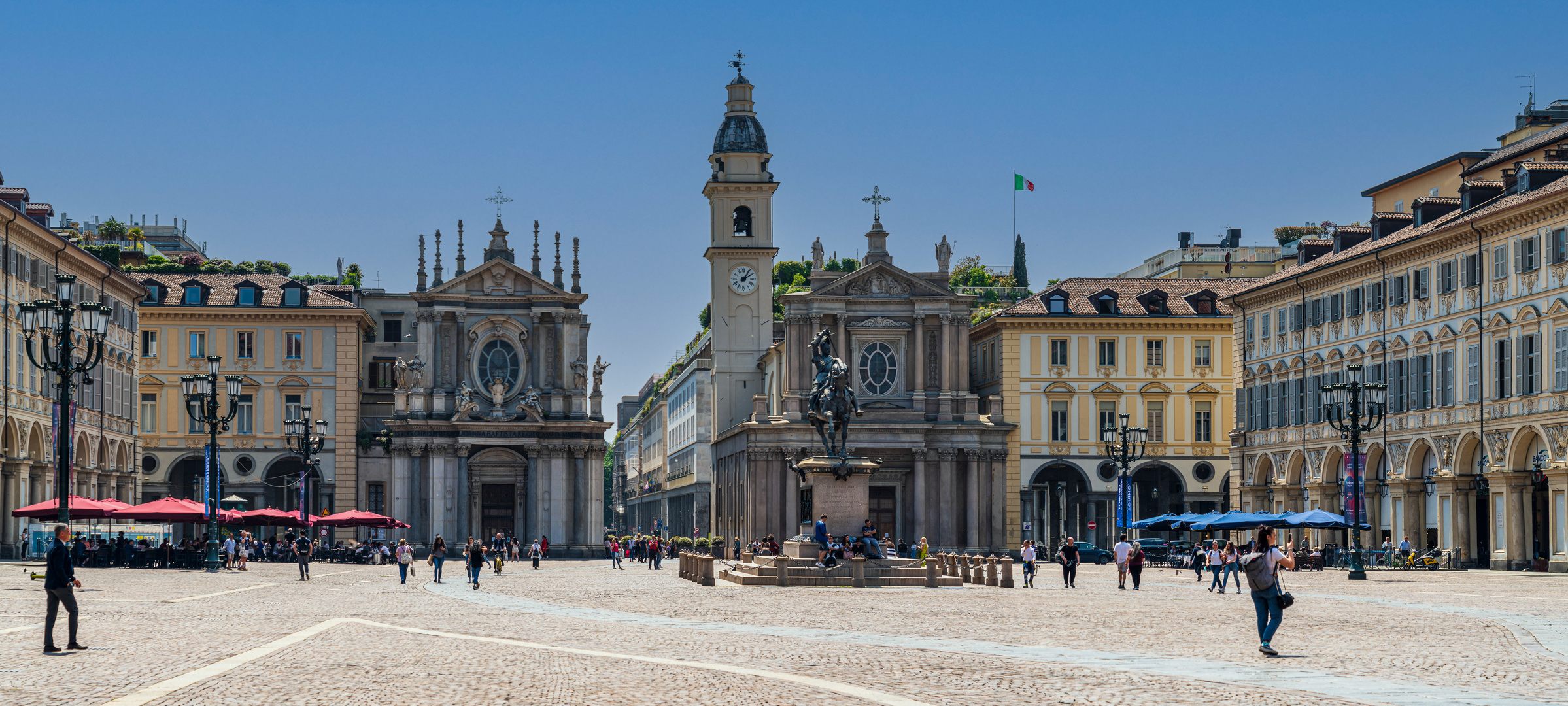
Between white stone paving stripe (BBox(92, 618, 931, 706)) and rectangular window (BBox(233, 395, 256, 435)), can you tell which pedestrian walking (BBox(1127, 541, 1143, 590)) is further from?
rectangular window (BBox(233, 395, 256, 435))

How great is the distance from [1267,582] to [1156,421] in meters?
71.1

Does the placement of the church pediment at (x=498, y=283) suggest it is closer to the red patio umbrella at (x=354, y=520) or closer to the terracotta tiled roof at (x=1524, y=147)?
the red patio umbrella at (x=354, y=520)

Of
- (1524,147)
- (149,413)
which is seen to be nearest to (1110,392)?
(1524,147)

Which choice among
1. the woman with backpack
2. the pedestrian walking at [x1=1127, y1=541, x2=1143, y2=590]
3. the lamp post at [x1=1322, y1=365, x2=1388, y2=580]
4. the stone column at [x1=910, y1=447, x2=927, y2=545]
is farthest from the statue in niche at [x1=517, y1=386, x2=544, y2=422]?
the woman with backpack

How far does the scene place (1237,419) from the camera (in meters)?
80.7

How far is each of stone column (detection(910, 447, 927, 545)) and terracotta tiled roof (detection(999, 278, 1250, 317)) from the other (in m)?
8.19

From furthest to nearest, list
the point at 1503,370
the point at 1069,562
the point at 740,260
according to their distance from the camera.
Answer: the point at 740,260, the point at 1503,370, the point at 1069,562

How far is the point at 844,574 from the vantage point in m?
46.8

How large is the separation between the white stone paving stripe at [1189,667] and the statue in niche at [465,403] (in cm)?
6152

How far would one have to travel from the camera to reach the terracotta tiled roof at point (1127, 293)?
93.2m

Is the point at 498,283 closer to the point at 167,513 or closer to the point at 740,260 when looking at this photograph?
the point at 740,260

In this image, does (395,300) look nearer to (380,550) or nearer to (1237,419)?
(380,550)

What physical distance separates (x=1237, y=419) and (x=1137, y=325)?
12.7m

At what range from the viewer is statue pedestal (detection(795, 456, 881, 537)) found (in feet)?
Result: 159
